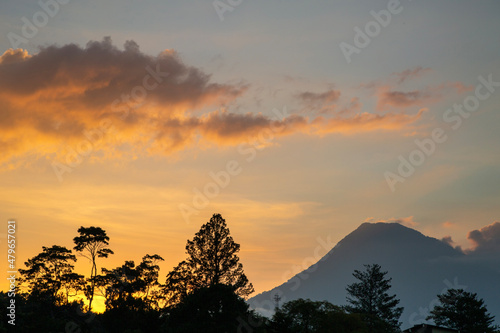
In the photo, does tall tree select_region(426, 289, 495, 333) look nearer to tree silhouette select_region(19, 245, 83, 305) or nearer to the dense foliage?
the dense foliage

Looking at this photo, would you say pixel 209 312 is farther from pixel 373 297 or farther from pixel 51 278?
pixel 373 297

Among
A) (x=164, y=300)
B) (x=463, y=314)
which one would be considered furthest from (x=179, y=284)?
(x=463, y=314)

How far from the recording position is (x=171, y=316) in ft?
188

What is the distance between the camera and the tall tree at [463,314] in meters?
103

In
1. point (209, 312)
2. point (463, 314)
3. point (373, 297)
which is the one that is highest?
point (373, 297)

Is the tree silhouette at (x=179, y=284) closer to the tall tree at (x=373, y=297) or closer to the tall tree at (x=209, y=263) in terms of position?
the tall tree at (x=209, y=263)

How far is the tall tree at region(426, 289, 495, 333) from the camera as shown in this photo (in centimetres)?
10262

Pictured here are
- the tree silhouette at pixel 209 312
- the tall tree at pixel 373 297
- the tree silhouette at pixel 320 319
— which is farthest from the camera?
the tall tree at pixel 373 297

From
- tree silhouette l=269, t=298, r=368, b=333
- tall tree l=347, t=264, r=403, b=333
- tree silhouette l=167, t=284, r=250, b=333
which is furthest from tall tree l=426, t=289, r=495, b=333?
tree silhouette l=167, t=284, r=250, b=333

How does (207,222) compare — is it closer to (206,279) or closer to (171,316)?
(206,279)

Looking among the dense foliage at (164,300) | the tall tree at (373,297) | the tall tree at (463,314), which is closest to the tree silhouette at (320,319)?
the dense foliage at (164,300)

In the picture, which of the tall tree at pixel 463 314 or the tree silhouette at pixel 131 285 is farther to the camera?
the tall tree at pixel 463 314

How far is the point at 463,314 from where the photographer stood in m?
106

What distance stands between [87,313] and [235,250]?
2166cm
